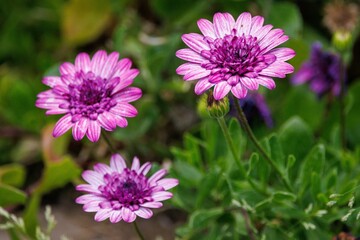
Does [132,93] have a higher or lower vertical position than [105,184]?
higher

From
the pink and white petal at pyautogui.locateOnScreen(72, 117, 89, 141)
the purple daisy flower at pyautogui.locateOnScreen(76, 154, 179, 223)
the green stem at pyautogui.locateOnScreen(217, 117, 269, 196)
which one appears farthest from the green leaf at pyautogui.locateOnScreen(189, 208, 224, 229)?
the pink and white petal at pyautogui.locateOnScreen(72, 117, 89, 141)

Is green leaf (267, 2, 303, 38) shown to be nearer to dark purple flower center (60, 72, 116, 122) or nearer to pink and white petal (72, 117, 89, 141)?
dark purple flower center (60, 72, 116, 122)

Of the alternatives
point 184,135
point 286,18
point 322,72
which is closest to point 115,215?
point 184,135

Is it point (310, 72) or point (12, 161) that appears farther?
point (12, 161)

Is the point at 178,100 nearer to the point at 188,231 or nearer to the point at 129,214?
the point at 188,231

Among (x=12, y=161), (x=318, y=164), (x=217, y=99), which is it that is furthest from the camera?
(x=12, y=161)

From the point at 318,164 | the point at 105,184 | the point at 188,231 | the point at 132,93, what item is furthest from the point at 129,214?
the point at 318,164

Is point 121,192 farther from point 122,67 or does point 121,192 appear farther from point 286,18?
point 286,18

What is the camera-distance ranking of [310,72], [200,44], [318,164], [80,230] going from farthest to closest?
[80,230] < [310,72] < [318,164] < [200,44]
